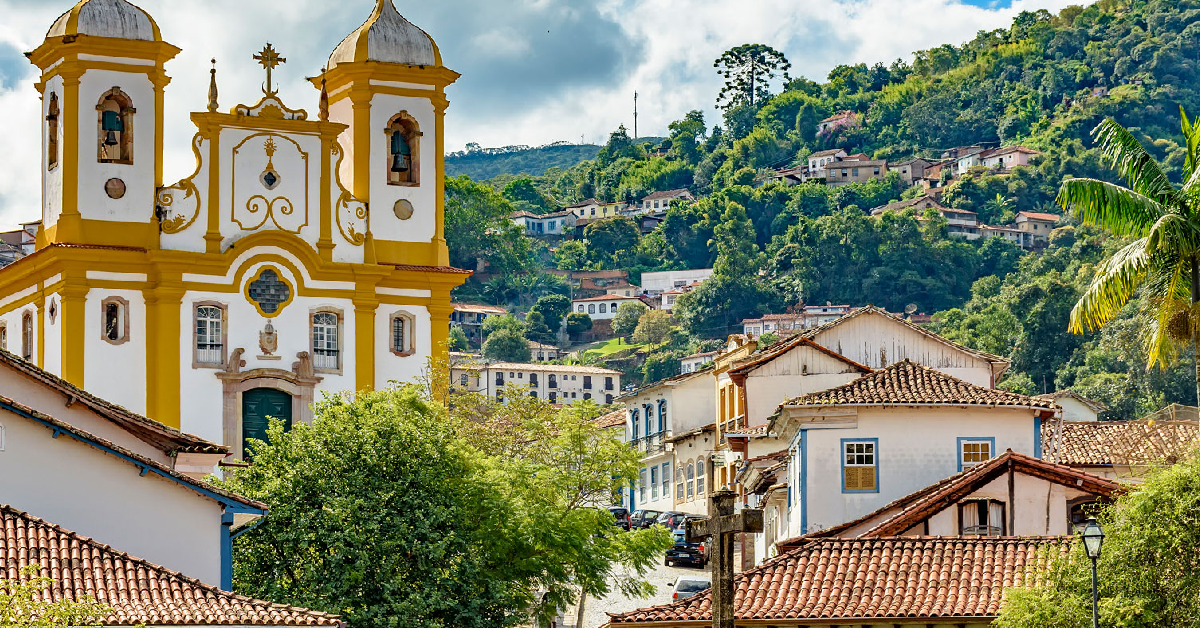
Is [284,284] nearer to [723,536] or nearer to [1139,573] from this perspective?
[1139,573]

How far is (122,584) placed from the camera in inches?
1257

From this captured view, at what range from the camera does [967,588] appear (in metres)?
36.7

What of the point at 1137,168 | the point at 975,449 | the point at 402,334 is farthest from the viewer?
the point at 402,334

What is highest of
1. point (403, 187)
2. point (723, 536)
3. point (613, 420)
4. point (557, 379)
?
point (403, 187)

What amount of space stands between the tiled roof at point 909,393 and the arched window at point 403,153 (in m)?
24.7

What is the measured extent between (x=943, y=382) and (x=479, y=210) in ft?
495

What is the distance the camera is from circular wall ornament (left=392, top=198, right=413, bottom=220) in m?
69.5

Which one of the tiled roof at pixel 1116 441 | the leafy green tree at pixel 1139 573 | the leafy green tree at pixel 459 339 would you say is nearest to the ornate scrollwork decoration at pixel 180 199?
the tiled roof at pixel 1116 441

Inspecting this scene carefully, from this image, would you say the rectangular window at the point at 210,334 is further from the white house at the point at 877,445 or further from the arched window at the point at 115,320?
the white house at the point at 877,445

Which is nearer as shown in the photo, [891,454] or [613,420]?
[891,454]

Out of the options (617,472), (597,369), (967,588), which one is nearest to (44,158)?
(617,472)

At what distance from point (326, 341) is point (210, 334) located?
10.9 ft

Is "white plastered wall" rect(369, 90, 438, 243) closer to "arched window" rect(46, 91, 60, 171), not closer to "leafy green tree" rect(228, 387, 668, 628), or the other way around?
"arched window" rect(46, 91, 60, 171)

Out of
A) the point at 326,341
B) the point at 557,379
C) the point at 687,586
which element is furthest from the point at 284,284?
the point at 557,379
